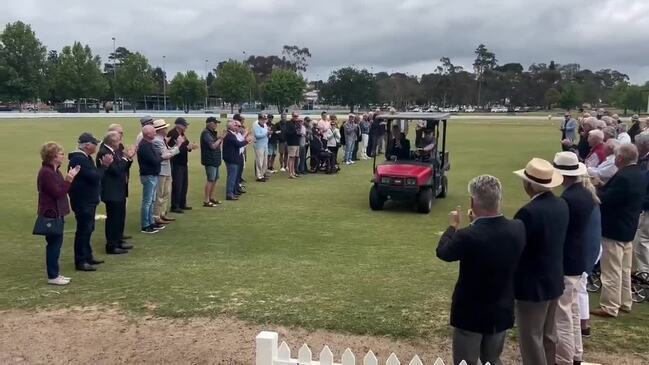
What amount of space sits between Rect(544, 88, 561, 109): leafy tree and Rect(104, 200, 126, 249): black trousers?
116 metres

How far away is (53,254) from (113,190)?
161 centimetres

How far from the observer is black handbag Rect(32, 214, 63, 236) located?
6.61 m

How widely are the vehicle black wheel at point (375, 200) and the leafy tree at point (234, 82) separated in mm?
87236

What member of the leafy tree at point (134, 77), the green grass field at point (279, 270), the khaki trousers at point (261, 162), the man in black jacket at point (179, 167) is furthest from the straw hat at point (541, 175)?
the leafy tree at point (134, 77)

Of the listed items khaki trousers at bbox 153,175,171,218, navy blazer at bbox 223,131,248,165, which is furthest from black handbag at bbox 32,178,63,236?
navy blazer at bbox 223,131,248,165

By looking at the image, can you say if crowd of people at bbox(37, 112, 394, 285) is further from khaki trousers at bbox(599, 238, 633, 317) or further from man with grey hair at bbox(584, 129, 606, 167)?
man with grey hair at bbox(584, 129, 606, 167)

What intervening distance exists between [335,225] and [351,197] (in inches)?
125

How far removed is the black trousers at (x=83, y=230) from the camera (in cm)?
733

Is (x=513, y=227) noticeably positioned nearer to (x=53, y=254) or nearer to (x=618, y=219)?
(x=618, y=219)

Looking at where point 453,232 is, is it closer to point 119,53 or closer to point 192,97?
point 192,97

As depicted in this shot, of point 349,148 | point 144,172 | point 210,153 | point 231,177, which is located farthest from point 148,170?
point 349,148

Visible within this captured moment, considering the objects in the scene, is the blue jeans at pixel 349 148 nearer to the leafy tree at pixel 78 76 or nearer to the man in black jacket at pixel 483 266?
the man in black jacket at pixel 483 266

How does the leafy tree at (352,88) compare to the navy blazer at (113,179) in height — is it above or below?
above

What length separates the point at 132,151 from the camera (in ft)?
29.1
